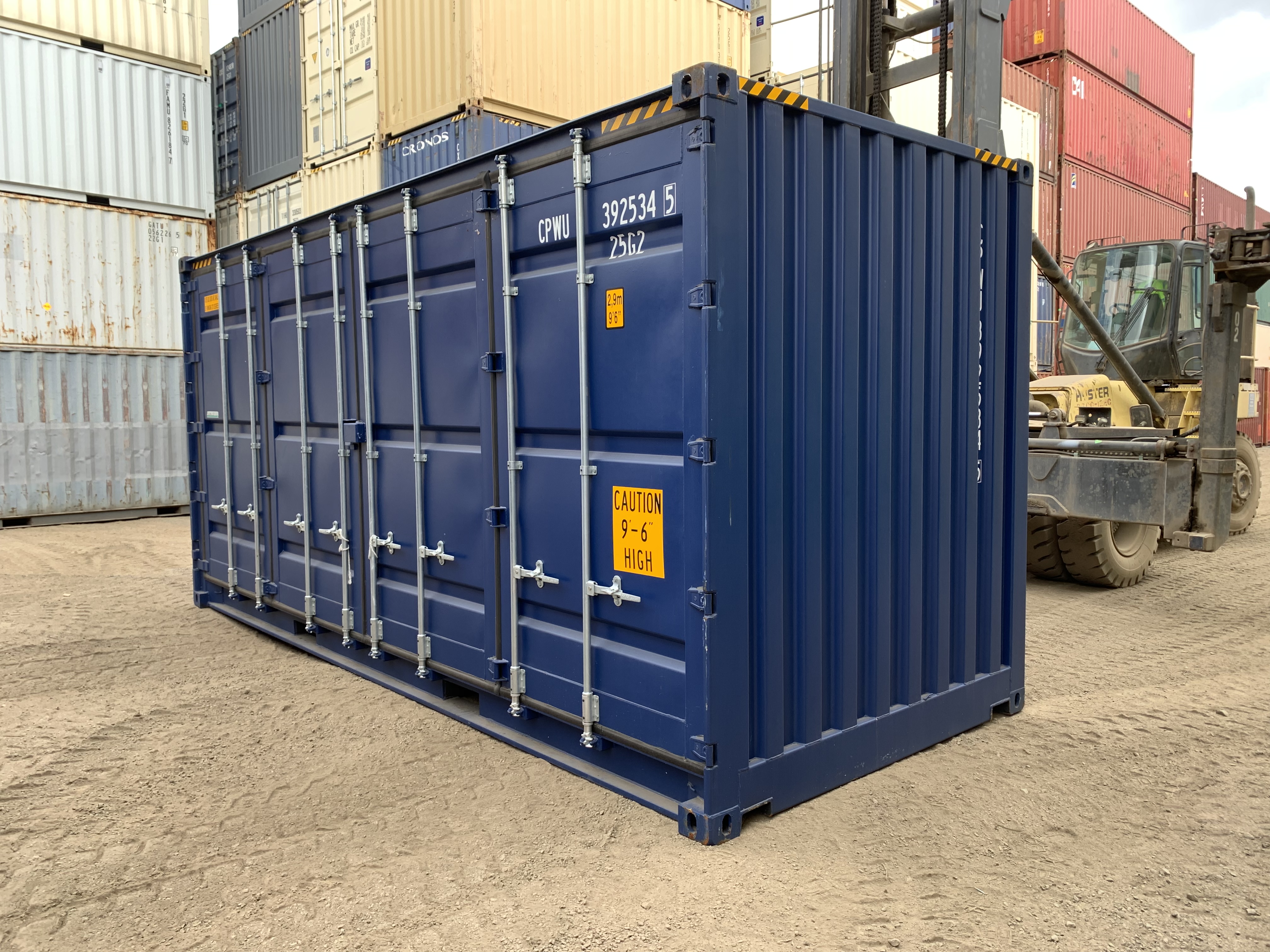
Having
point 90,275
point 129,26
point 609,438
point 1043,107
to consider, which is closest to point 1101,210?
point 1043,107

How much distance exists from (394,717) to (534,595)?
128 centimetres

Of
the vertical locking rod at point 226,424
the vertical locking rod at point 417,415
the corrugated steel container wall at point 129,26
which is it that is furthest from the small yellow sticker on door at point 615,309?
the corrugated steel container wall at point 129,26

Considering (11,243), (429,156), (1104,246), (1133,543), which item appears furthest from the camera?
(11,243)

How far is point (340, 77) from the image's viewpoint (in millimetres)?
12656

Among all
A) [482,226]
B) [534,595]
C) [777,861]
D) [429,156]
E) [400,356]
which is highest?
[429,156]

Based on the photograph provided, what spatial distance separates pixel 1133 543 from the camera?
312 inches

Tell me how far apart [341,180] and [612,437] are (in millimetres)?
10292

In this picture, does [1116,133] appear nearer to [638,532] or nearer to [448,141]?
[448,141]

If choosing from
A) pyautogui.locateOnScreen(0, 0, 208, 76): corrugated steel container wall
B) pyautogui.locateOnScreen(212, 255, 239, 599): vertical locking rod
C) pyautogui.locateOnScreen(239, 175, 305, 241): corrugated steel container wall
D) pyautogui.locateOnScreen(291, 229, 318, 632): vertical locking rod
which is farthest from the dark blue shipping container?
pyautogui.locateOnScreen(0, 0, 208, 76): corrugated steel container wall

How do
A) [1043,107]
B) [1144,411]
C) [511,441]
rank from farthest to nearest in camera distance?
[1043,107] → [1144,411] → [511,441]

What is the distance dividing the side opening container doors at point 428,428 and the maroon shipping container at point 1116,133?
17.8m

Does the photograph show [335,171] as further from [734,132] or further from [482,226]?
[734,132]

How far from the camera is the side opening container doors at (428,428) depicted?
14.6 feet

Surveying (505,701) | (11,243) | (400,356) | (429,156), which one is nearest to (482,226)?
(400,356)
